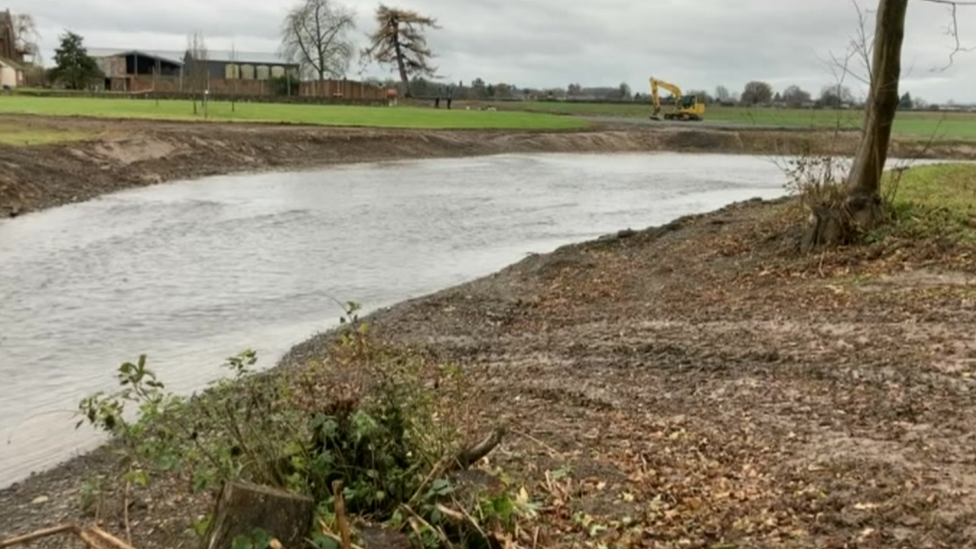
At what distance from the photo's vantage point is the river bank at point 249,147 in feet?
81.4

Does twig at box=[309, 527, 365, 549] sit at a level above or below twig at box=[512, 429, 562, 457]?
above

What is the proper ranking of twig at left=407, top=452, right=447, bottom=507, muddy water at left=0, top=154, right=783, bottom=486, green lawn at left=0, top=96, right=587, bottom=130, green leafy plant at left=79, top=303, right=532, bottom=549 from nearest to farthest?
green leafy plant at left=79, top=303, right=532, bottom=549, twig at left=407, top=452, right=447, bottom=507, muddy water at left=0, top=154, right=783, bottom=486, green lawn at left=0, top=96, right=587, bottom=130

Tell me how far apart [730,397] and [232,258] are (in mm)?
12152

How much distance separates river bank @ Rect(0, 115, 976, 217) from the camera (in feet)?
81.4

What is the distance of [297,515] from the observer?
3.75m

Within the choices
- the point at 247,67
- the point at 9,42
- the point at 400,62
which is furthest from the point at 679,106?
the point at 9,42

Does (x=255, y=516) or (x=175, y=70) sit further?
(x=175, y=70)

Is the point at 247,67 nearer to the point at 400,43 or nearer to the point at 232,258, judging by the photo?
the point at 400,43

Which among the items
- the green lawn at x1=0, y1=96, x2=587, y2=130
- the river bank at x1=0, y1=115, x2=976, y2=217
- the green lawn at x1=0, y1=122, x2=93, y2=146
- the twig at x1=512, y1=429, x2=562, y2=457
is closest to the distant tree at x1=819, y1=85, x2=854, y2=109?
the river bank at x1=0, y1=115, x2=976, y2=217

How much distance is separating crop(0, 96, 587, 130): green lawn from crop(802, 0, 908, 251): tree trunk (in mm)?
34692

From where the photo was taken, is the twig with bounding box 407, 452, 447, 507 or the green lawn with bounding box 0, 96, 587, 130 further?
the green lawn with bounding box 0, 96, 587, 130

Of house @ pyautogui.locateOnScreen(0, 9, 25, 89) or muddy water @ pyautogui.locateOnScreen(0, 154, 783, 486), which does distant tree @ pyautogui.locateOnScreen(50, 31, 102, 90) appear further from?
muddy water @ pyautogui.locateOnScreen(0, 154, 783, 486)

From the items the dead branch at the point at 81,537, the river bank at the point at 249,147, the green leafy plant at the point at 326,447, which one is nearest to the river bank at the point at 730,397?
the green leafy plant at the point at 326,447

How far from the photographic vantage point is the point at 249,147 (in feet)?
123
